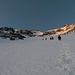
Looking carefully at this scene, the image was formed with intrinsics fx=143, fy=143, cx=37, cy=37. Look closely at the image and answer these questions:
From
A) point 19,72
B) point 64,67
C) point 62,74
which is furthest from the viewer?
point 64,67

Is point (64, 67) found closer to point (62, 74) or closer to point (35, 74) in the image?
point (62, 74)

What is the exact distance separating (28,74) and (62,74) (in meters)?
2.14

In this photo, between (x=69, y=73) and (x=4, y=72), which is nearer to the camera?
(x=69, y=73)

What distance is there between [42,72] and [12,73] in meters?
1.98

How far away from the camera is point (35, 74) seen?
357 inches

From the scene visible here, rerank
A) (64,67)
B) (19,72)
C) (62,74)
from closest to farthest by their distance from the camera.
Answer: (62,74) → (19,72) → (64,67)

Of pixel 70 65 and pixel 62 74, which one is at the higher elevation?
pixel 70 65

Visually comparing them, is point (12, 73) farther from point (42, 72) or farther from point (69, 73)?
point (69, 73)

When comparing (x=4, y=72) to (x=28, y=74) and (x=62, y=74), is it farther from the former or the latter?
(x=62, y=74)

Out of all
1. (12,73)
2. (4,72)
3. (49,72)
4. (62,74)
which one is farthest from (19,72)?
(62,74)

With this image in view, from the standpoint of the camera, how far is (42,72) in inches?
371

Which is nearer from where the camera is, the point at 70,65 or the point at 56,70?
the point at 56,70

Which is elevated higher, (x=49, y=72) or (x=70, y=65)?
(x=70, y=65)

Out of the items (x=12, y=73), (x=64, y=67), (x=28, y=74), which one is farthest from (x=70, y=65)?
(x=12, y=73)
